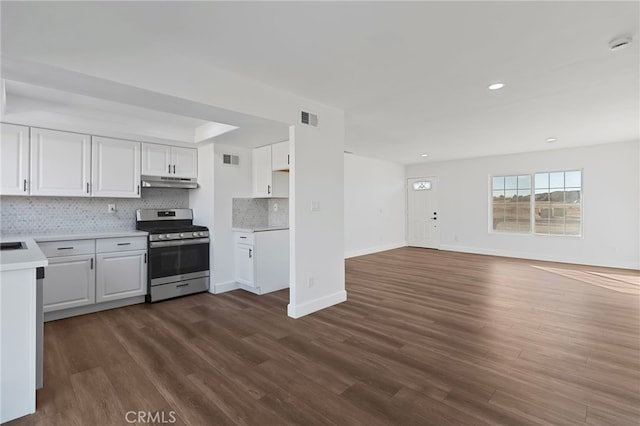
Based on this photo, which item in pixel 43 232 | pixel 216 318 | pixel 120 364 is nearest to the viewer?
pixel 120 364

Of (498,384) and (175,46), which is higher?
(175,46)

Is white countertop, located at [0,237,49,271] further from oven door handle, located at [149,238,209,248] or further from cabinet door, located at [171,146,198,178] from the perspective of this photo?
cabinet door, located at [171,146,198,178]

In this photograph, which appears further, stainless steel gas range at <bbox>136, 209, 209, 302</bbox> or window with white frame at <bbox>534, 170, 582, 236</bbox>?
window with white frame at <bbox>534, 170, 582, 236</bbox>

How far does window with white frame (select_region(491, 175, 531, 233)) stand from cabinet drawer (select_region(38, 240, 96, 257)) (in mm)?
8244

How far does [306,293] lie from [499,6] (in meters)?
3.06

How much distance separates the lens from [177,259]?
4.19 meters

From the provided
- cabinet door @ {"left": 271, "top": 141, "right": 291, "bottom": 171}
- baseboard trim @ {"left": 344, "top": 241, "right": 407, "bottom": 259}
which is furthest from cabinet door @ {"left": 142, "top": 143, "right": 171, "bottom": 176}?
baseboard trim @ {"left": 344, "top": 241, "right": 407, "bottom": 259}

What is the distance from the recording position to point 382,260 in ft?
22.6

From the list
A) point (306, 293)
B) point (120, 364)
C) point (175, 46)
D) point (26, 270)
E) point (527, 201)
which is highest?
point (175, 46)

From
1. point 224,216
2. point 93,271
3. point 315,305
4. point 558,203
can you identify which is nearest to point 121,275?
point 93,271

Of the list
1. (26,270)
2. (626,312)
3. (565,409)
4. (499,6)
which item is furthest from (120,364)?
(626,312)

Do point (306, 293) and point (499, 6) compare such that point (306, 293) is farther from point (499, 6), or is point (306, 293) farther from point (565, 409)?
point (499, 6)

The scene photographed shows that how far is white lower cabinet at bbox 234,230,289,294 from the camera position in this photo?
431 centimetres

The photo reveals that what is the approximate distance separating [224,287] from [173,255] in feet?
2.89
